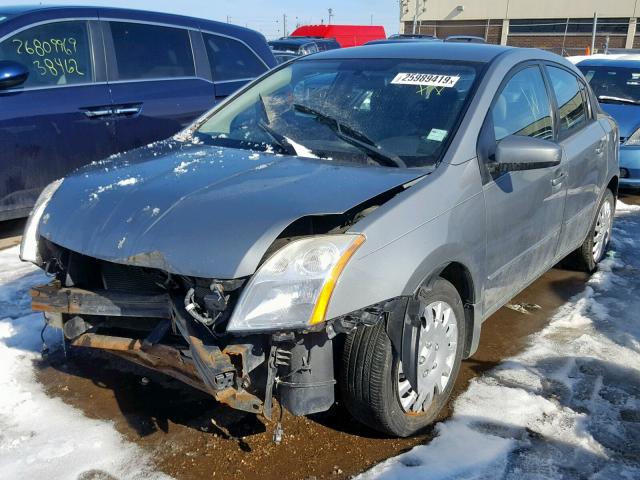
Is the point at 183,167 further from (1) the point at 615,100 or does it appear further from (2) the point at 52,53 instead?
(1) the point at 615,100

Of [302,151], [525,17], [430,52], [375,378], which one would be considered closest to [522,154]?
[430,52]

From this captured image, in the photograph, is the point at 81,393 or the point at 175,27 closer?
the point at 81,393

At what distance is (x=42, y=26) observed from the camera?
16.8ft

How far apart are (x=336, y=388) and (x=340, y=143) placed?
48.5 inches

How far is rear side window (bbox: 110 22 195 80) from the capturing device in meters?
5.62

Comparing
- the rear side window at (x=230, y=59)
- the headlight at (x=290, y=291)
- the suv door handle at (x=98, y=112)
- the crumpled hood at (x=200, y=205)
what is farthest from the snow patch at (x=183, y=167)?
the rear side window at (x=230, y=59)

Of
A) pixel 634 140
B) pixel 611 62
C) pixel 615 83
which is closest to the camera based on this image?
pixel 634 140

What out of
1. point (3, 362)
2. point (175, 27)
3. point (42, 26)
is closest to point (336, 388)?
point (3, 362)

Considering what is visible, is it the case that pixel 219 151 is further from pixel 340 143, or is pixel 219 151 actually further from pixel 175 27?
pixel 175 27

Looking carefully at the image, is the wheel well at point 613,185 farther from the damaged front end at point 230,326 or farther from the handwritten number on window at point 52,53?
the handwritten number on window at point 52,53

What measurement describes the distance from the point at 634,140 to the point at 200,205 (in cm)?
679

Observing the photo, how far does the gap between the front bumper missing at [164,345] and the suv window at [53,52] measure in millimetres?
2836

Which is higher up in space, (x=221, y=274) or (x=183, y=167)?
(x=183, y=167)

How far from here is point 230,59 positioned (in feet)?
21.2
